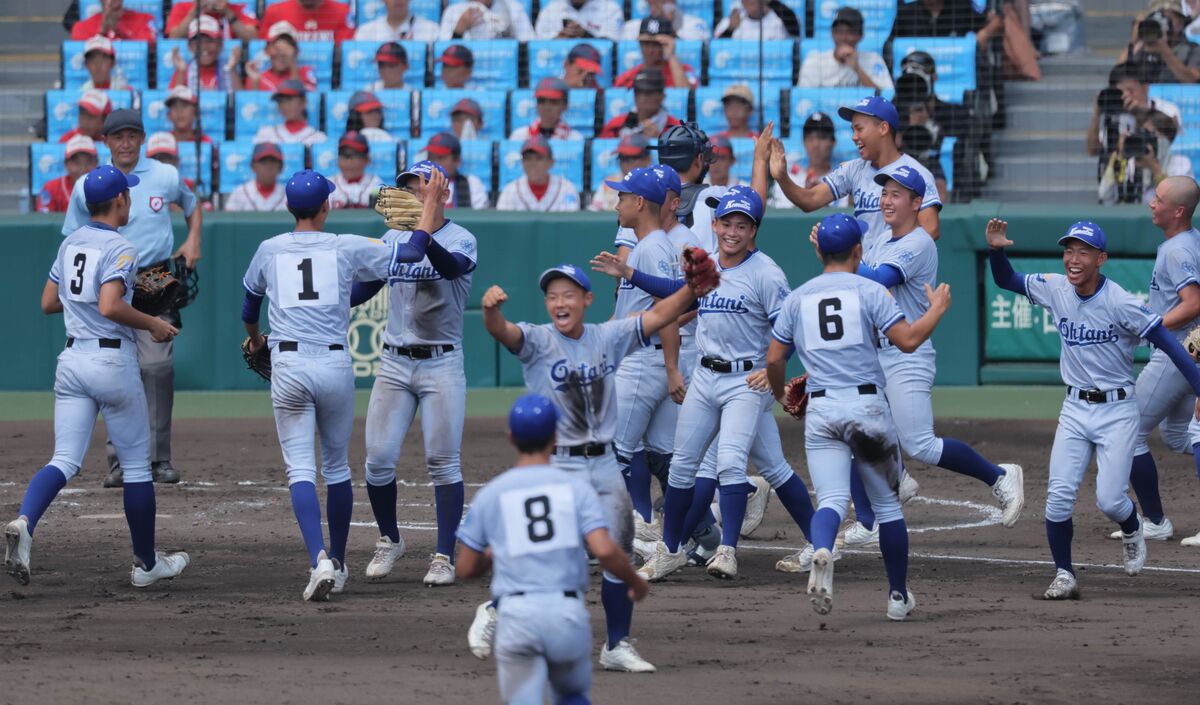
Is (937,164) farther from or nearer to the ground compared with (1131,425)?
farther from the ground

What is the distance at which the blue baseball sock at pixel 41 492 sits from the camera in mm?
7621

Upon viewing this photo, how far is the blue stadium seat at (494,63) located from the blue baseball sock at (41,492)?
8.75m

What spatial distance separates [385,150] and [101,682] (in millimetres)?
9319

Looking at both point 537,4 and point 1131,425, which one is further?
point 537,4

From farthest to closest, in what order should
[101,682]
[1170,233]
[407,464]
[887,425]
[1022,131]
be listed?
1. [1022,131]
2. [407,464]
3. [1170,233]
4. [887,425]
5. [101,682]

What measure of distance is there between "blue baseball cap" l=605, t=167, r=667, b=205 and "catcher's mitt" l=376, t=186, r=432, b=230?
0.92m

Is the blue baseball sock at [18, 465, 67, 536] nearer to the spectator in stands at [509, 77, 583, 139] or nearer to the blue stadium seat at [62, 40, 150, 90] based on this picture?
the spectator in stands at [509, 77, 583, 139]

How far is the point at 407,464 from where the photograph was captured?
11828 mm

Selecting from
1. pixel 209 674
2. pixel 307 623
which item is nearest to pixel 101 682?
pixel 209 674

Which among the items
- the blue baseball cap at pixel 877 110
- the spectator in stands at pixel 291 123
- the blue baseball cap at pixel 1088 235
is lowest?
the blue baseball cap at pixel 1088 235

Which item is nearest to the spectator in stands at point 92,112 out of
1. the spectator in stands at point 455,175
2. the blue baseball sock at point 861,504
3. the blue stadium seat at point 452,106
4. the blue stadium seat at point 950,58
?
the blue stadium seat at point 452,106

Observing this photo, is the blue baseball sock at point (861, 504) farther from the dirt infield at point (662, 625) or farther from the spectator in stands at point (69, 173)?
the spectator in stands at point (69, 173)

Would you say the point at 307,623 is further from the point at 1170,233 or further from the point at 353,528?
the point at 1170,233

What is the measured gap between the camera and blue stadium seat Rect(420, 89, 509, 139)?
50.5ft
